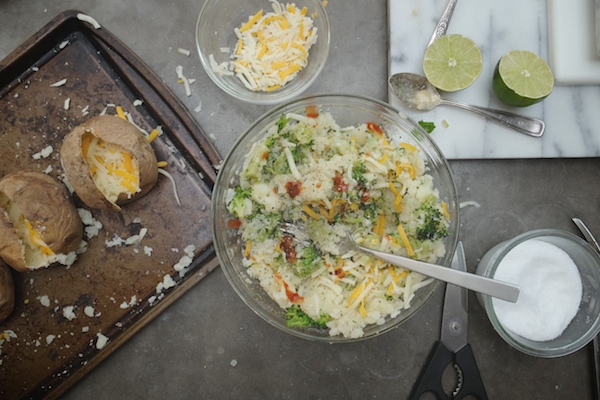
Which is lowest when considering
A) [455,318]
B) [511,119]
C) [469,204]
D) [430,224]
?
[455,318]

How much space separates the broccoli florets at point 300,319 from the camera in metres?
2.02

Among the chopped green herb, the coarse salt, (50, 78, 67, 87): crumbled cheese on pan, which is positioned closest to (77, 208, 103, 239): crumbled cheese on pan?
(50, 78, 67, 87): crumbled cheese on pan

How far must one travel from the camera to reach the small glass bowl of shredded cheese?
2404 millimetres

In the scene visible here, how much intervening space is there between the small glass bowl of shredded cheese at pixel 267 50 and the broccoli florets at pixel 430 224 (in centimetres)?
77

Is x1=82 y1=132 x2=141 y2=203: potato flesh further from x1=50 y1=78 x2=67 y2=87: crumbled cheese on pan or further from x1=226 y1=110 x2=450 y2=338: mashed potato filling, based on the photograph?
x1=226 y1=110 x2=450 y2=338: mashed potato filling

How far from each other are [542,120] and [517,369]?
1100 mm

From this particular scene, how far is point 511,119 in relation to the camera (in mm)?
2387

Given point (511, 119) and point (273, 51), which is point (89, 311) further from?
point (511, 119)

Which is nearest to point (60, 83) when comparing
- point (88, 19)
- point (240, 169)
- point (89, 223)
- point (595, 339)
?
point (88, 19)

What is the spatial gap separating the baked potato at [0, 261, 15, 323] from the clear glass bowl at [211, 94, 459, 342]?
874mm

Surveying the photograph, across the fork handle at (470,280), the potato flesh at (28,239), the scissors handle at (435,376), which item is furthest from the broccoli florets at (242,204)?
the scissors handle at (435,376)

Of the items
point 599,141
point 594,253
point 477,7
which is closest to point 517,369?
point 594,253

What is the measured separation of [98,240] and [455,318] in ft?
5.09

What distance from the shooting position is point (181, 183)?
2371mm
